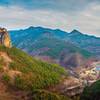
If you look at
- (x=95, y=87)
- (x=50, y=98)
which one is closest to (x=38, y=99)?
(x=50, y=98)

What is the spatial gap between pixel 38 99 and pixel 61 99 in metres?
10.9

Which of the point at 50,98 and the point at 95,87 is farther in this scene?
the point at 50,98

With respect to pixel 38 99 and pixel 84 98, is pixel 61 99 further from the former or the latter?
pixel 84 98

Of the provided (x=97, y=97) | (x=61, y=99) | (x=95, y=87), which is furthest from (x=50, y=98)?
(x=97, y=97)

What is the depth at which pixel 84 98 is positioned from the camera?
171 meters

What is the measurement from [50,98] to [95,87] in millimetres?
27496

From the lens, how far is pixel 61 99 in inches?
7741

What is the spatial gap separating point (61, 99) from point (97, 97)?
124 ft

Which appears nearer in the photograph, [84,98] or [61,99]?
[84,98]

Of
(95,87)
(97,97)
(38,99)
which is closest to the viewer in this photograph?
(97,97)

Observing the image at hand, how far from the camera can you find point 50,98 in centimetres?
19738

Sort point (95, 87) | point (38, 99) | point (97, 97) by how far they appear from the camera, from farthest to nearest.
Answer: point (38, 99)
point (95, 87)
point (97, 97)

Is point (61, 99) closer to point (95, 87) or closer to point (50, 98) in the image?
point (50, 98)

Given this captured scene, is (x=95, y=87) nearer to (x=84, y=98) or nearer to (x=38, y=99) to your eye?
(x=84, y=98)
